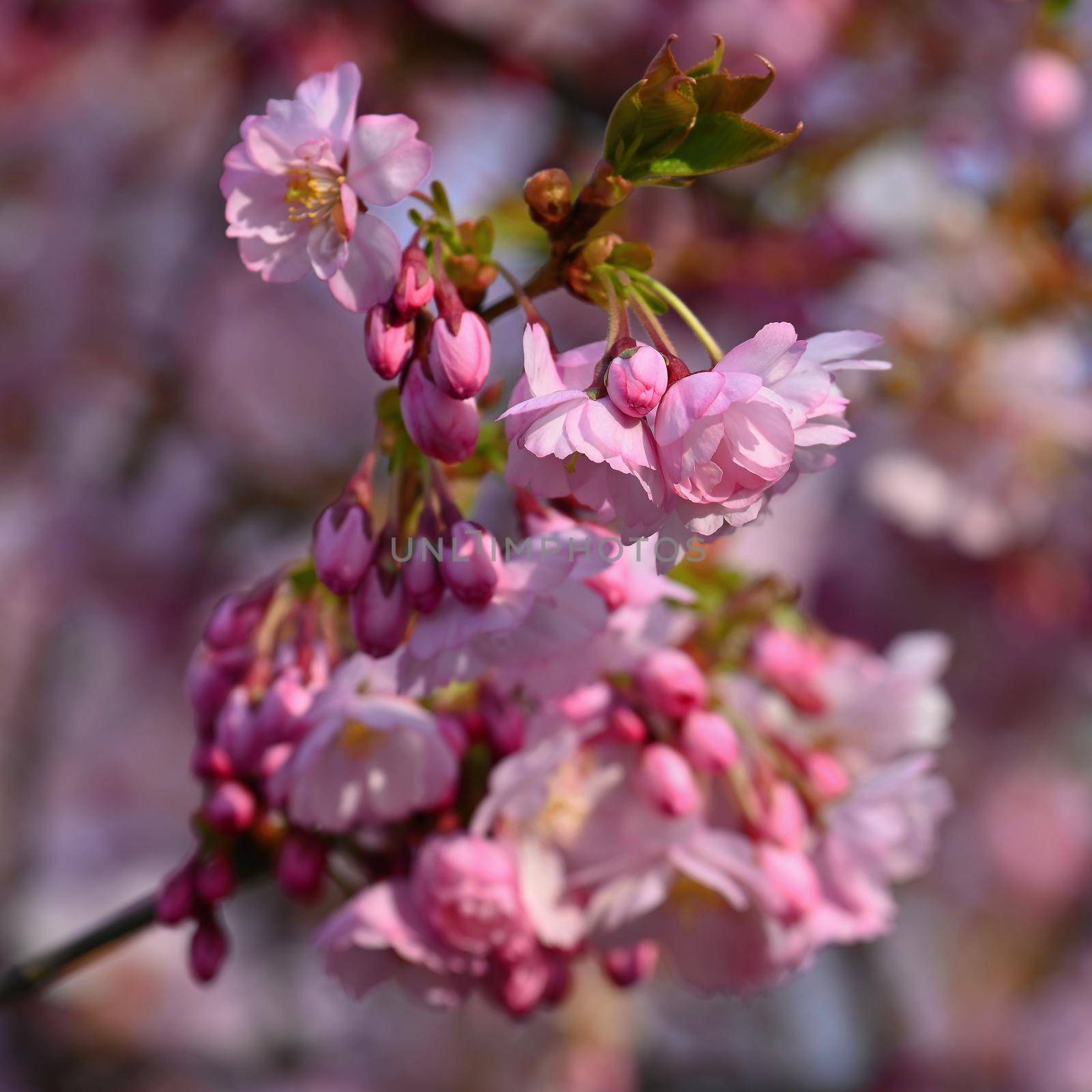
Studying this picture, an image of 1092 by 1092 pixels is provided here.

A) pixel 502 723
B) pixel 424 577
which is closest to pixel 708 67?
pixel 424 577

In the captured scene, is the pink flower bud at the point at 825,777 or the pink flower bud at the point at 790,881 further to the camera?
the pink flower bud at the point at 825,777

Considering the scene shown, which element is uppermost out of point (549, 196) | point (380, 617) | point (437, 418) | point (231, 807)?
point (549, 196)

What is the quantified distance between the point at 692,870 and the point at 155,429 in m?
2.50

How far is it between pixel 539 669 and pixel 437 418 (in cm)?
22

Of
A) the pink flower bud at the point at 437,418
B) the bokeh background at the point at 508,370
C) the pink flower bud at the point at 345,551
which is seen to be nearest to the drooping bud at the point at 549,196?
the pink flower bud at the point at 437,418

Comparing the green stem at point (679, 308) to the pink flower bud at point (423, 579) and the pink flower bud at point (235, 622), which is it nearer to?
the pink flower bud at point (423, 579)

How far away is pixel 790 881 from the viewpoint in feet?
2.95

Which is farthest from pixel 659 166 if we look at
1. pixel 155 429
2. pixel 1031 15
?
pixel 155 429

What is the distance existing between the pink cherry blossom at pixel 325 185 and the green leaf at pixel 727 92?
0.16 m

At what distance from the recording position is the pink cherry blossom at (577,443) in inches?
23.7

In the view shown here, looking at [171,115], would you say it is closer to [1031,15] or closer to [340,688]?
[1031,15]

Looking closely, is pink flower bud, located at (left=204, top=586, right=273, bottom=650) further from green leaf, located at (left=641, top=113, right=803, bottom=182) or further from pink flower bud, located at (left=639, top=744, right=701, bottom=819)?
green leaf, located at (left=641, top=113, right=803, bottom=182)

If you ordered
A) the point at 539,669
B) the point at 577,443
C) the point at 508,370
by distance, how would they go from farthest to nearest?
the point at 508,370 → the point at 539,669 → the point at 577,443

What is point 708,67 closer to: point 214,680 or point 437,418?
point 437,418
